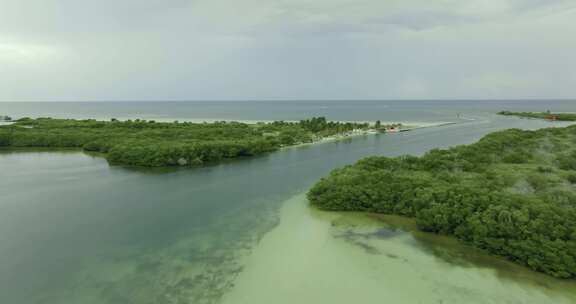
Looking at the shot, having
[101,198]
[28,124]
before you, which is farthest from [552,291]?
[28,124]

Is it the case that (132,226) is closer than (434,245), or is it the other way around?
(434,245)

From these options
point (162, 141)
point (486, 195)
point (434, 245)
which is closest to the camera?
point (434, 245)

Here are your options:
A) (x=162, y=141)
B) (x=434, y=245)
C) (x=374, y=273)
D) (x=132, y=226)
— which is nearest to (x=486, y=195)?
(x=434, y=245)

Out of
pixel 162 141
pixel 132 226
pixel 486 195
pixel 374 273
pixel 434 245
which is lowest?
pixel 374 273

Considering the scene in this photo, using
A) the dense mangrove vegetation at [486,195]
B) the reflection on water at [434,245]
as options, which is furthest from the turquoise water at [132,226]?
the dense mangrove vegetation at [486,195]

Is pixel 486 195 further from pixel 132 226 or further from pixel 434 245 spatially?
pixel 132 226

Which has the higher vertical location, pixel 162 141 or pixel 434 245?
pixel 162 141

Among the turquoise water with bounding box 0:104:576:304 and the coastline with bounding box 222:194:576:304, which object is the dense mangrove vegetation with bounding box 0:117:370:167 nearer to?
the turquoise water with bounding box 0:104:576:304
